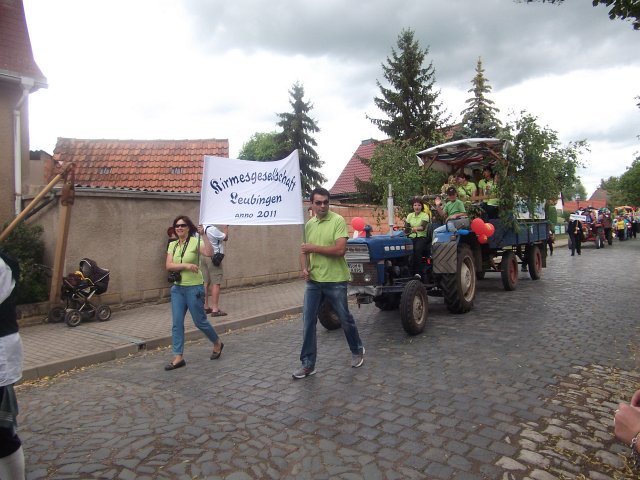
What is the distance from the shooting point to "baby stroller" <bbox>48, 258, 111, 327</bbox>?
790cm

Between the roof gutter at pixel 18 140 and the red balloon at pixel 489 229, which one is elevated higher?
the roof gutter at pixel 18 140

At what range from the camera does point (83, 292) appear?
26.5 feet

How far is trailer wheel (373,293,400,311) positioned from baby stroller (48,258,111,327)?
4598 millimetres

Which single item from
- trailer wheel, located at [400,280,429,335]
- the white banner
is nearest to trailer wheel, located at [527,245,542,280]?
trailer wheel, located at [400,280,429,335]

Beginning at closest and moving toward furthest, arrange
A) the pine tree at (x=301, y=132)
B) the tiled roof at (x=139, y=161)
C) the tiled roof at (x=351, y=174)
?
the tiled roof at (x=139, y=161), the tiled roof at (x=351, y=174), the pine tree at (x=301, y=132)

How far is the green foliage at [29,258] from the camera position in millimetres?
8000

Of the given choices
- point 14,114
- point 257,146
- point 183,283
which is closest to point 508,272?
point 183,283

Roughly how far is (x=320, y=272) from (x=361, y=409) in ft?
4.91

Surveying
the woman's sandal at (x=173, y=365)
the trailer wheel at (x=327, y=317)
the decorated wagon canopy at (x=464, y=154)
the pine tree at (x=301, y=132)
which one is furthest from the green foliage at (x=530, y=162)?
the pine tree at (x=301, y=132)

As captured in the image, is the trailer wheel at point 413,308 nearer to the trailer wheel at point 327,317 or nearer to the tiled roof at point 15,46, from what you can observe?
the trailer wheel at point 327,317

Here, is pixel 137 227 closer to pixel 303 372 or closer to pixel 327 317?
pixel 327 317

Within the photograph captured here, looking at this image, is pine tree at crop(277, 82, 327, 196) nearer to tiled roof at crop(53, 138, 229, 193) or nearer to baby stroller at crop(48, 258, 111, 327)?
tiled roof at crop(53, 138, 229, 193)

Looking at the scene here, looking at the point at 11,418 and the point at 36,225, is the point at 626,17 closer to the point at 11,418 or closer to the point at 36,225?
the point at 11,418

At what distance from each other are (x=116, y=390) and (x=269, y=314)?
148 inches
